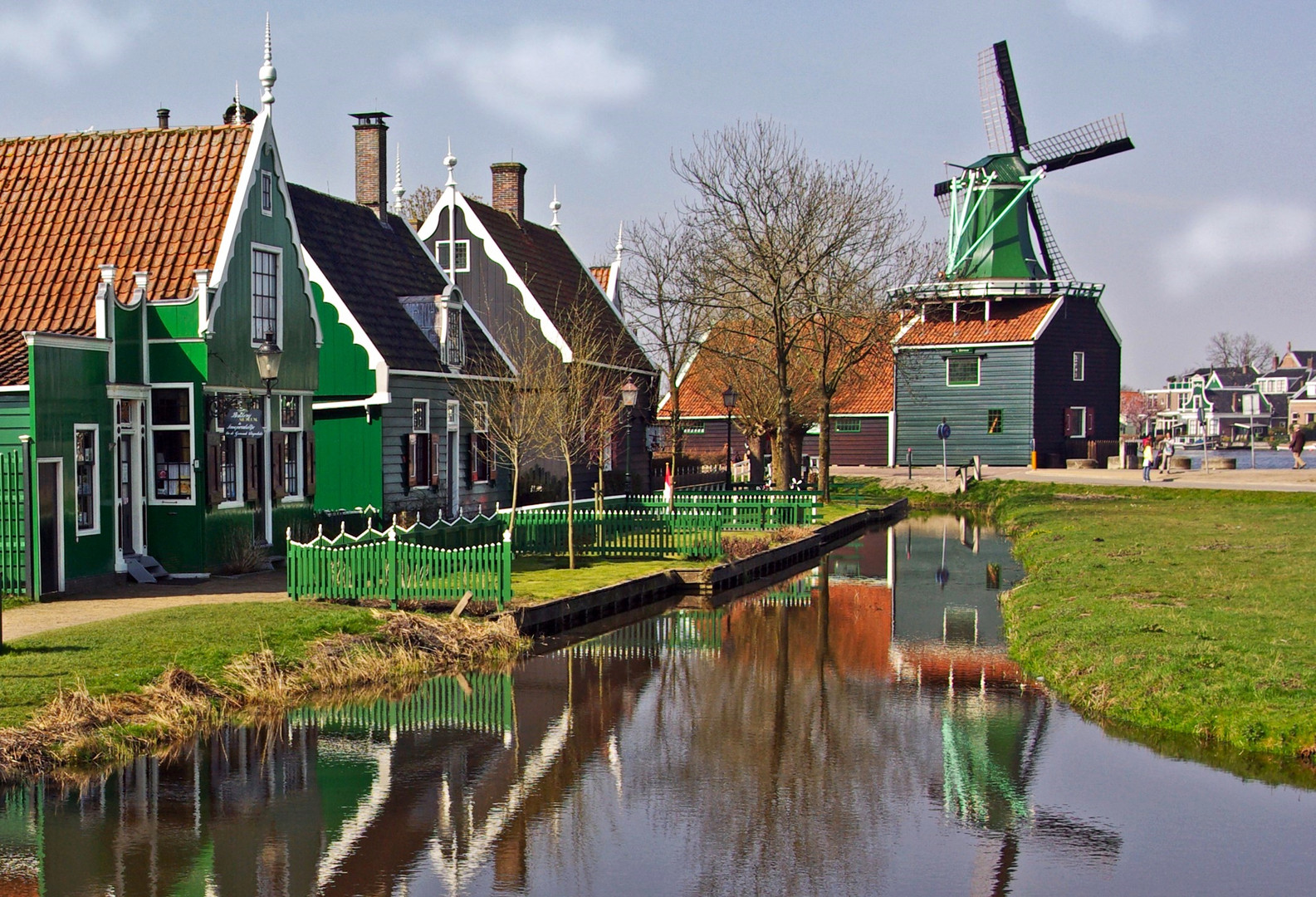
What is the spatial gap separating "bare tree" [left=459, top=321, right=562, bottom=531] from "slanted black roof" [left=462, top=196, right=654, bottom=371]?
9.32ft

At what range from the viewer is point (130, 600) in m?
18.4

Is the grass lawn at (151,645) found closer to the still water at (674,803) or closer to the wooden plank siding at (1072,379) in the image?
the still water at (674,803)

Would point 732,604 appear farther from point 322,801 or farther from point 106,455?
point 322,801

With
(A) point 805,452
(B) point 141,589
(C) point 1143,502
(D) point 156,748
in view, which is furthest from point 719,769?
(A) point 805,452

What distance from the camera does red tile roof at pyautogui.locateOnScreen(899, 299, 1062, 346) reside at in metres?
58.9

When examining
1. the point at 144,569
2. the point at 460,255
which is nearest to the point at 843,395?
the point at 460,255

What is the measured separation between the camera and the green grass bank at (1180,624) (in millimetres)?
13109

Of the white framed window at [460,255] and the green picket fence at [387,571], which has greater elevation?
the white framed window at [460,255]

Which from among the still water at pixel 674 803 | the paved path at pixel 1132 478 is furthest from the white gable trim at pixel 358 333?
the paved path at pixel 1132 478

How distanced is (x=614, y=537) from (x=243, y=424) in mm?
8093

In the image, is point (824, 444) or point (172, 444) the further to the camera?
point (824, 444)

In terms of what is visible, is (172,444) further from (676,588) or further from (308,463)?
(676,588)

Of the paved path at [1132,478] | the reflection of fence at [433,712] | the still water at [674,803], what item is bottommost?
the still water at [674,803]

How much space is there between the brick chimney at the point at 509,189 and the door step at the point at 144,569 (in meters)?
22.0
